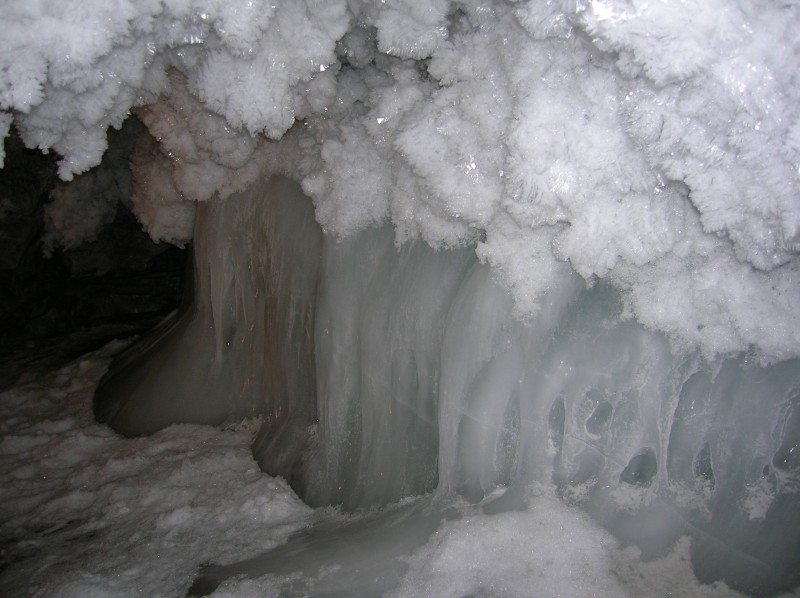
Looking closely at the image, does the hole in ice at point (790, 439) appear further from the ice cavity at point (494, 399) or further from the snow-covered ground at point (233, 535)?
the snow-covered ground at point (233, 535)

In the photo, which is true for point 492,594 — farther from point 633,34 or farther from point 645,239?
point 633,34

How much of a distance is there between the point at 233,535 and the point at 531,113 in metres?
1.79

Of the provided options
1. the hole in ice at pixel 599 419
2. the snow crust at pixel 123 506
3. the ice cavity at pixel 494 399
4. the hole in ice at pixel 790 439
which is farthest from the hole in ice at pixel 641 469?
the snow crust at pixel 123 506

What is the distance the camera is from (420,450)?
7.32 feet

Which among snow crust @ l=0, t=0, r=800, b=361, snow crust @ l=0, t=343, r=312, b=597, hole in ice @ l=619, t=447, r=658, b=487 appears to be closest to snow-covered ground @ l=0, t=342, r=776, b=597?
snow crust @ l=0, t=343, r=312, b=597

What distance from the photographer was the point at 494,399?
1.98 meters

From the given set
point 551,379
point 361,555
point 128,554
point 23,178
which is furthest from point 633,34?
point 23,178

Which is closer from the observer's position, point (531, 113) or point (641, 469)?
point (531, 113)

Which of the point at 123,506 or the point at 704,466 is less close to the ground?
the point at 704,466

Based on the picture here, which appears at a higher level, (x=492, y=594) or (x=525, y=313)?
(x=525, y=313)

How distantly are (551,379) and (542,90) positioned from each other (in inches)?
31.8

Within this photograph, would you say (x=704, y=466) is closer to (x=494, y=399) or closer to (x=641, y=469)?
(x=641, y=469)

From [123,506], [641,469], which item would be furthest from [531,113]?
[123,506]

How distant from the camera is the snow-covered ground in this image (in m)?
1.76
